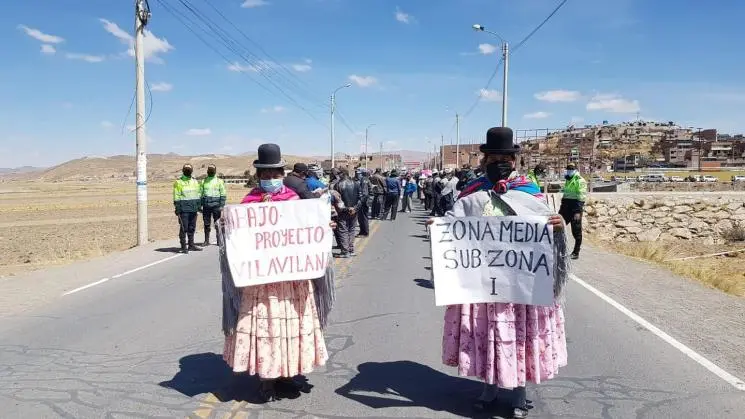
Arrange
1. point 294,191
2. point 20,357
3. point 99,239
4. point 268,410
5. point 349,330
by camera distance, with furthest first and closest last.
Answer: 1. point 99,239
2. point 349,330
3. point 20,357
4. point 294,191
5. point 268,410

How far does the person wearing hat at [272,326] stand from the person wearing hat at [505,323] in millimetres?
1021

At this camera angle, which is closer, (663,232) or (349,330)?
(349,330)

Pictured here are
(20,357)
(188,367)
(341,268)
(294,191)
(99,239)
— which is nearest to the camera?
(294,191)

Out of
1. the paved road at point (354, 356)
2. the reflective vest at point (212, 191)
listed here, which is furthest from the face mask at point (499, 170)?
the reflective vest at point (212, 191)

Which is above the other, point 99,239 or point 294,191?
point 294,191

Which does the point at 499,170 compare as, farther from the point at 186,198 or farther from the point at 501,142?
the point at 186,198

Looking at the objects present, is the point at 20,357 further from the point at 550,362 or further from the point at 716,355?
the point at 716,355

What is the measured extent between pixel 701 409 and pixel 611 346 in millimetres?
1752

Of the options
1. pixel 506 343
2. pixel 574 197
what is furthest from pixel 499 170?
pixel 574 197

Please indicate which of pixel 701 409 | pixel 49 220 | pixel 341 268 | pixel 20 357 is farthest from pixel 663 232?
pixel 49 220

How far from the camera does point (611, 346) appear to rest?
6.41 m

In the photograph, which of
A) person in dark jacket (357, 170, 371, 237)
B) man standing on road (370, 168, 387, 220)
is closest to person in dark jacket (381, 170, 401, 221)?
man standing on road (370, 168, 387, 220)

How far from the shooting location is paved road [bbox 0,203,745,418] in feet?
15.5

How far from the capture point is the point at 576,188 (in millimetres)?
12594
